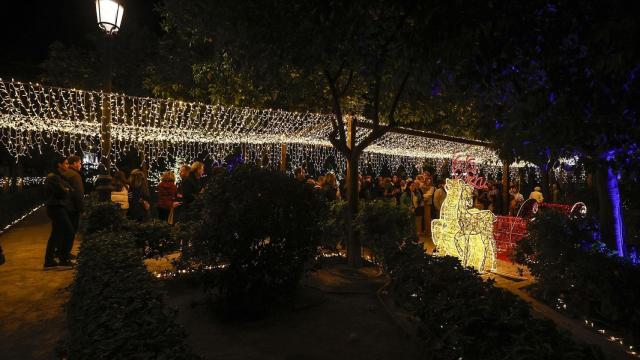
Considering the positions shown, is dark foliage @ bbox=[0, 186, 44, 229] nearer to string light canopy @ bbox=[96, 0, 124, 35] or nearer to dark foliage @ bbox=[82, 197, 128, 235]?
dark foliage @ bbox=[82, 197, 128, 235]

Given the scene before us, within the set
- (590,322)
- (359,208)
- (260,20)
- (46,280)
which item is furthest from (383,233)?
(46,280)

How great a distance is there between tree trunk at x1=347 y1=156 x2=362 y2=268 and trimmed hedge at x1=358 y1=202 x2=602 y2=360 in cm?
275

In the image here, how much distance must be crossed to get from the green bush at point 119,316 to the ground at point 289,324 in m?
1.09

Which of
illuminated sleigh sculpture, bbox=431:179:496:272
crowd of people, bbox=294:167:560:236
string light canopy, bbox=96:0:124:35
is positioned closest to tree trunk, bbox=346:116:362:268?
illuminated sleigh sculpture, bbox=431:179:496:272

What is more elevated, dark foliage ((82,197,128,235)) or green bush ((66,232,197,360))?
dark foliage ((82,197,128,235))

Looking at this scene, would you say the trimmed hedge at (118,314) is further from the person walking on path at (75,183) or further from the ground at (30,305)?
the person walking on path at (75,183)

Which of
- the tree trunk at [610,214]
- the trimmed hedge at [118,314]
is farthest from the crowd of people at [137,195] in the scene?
the tree trunk at [610,214]

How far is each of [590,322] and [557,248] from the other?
3.48 ft

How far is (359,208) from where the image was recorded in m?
7.71

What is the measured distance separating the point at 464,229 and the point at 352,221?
6.06 ft

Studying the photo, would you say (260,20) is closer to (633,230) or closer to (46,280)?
(46,280)

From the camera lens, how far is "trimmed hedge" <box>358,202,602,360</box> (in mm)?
2277

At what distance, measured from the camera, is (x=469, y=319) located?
2.64 m

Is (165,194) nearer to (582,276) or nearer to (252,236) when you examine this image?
(252,236)
